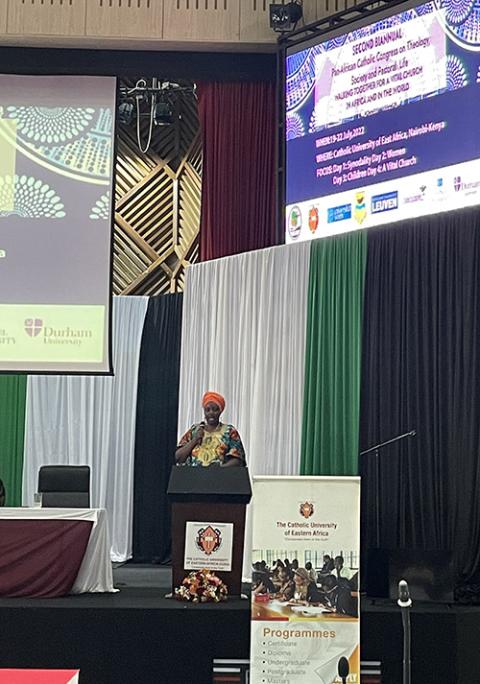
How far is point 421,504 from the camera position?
255 inches

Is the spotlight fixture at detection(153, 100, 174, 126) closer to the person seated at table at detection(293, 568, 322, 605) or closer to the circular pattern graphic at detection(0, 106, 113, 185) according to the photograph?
the circular pattern graphic at detection(0, 106, 113, 185)

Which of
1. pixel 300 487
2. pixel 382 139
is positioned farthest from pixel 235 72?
pixel 300 487

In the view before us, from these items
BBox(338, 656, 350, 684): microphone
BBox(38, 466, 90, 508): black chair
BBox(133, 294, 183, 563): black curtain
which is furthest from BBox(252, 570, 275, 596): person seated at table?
BBox(133, 294, 183, 563): black curtain

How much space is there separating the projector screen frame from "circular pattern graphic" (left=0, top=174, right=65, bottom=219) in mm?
1644

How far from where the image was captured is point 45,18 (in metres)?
7.62

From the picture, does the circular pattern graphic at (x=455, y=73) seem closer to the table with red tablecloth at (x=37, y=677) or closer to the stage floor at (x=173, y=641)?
the stage floor at (x=173, y=641)

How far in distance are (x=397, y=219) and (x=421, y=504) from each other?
6.22 ft

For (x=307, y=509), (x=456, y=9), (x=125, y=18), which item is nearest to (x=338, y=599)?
(x=307, y=509)

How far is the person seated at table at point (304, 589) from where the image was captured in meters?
3.91

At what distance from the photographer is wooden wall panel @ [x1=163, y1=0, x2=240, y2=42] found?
7.59 metres

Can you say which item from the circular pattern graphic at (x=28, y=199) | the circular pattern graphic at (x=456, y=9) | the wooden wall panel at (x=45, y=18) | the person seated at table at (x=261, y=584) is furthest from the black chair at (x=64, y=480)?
the circular pattern graphic at (x=456, y=9)

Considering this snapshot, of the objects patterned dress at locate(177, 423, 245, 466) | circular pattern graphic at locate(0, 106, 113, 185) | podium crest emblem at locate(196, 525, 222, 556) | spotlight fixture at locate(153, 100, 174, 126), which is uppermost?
spotlight fixture at locate(153, 100, 174, 126)

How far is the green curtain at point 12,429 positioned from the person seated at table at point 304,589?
20.6 feet

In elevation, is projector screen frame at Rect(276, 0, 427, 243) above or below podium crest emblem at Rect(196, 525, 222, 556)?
above
